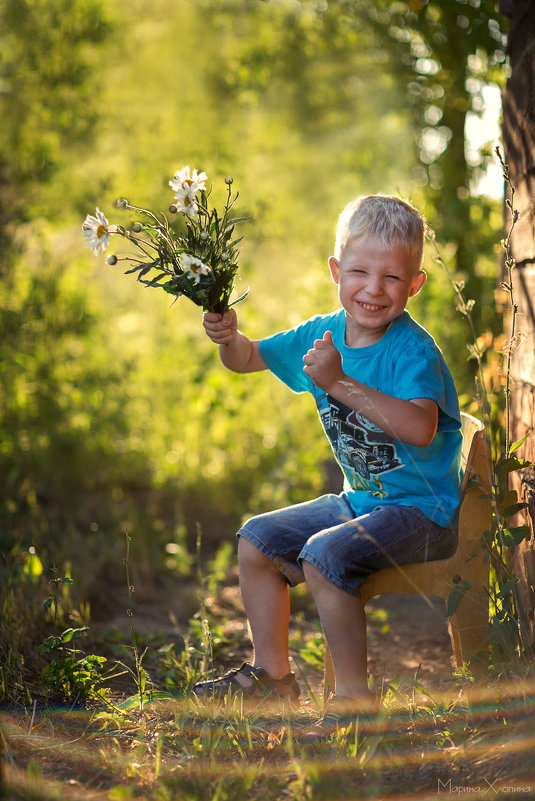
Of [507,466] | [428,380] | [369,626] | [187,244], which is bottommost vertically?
[369,626]

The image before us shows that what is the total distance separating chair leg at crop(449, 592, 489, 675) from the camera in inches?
86.0

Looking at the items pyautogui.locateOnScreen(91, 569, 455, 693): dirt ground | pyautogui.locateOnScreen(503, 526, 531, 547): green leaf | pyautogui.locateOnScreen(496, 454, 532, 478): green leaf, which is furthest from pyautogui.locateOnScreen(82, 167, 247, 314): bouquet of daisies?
pyautogui.locateOnScreen(91, 569, 455, 693): dirt ground

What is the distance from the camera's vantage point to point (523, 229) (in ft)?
8.07

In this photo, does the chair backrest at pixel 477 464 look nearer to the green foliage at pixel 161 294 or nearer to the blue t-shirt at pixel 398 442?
the blue t-shirt at pixel 398 442

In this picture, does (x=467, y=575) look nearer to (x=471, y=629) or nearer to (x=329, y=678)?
(x=471, y=629)

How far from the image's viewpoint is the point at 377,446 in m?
2.27

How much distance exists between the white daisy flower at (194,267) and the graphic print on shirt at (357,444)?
554 millimetres

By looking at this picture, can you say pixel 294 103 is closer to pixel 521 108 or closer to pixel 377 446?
pixel 521 108

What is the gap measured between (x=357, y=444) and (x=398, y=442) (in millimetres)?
121

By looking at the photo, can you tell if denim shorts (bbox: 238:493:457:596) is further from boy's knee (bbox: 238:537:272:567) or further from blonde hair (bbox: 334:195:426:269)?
blonde hair (bbox: 334:195:426:269)

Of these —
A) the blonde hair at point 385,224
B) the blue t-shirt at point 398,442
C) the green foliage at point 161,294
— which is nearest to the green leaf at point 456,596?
the blue t-shirt at point 398,442

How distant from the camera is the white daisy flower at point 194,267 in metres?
2.10

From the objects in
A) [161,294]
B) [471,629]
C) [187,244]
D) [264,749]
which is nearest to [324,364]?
[187,244]

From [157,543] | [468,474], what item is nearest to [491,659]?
[468,474]
